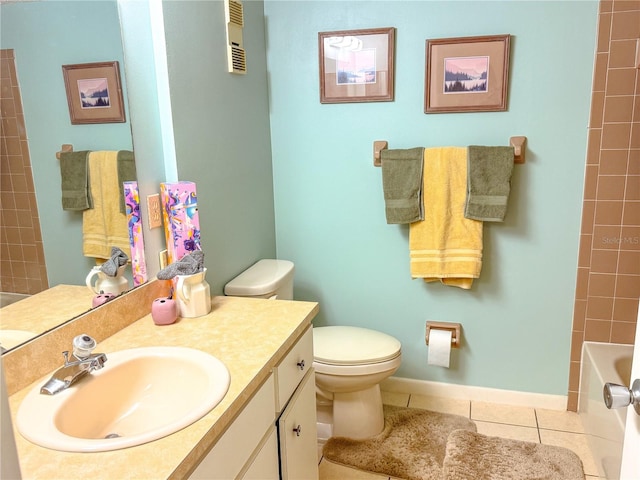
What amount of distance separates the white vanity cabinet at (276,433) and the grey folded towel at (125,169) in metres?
0.71

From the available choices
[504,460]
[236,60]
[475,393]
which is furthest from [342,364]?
[236,60]

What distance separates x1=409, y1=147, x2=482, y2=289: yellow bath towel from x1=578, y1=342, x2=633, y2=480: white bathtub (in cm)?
65

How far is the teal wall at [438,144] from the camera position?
2.26 metres

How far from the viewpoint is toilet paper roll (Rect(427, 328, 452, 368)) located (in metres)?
2.52

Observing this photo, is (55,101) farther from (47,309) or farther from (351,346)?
(351,346)

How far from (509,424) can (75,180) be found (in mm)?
2172

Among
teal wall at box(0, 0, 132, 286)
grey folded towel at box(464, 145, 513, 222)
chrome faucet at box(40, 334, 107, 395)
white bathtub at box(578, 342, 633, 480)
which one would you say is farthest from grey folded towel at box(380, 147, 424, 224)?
chrome faucet at box(40, 334, 107, 395)

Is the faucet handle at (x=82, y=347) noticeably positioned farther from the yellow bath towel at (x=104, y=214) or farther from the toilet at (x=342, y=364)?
the toilet at (x=342, y=364)

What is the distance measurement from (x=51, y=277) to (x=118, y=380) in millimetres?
325

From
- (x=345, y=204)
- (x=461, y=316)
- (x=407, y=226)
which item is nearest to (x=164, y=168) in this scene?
(x=345, y=204)

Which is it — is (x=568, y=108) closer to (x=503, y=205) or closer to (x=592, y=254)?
(x=503, y=205)

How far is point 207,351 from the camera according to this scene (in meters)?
1.38

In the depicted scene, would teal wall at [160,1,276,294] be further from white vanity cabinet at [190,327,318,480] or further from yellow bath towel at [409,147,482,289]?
yellow bath towel at [409,147,482,289]

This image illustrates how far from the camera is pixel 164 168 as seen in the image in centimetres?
180
